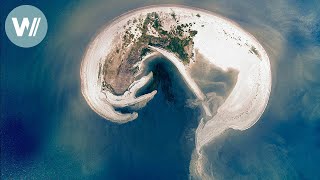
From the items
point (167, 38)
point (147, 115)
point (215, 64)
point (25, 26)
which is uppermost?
point (167, 38)

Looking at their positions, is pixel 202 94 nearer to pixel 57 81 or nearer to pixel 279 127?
pixel 279 127

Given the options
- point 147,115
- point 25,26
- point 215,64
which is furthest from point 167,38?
point 25,26

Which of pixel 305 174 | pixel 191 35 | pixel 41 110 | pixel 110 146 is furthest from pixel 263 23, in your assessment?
pixel 41 110

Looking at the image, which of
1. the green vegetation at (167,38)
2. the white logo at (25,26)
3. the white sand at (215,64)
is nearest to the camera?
the white logo at (25,26)

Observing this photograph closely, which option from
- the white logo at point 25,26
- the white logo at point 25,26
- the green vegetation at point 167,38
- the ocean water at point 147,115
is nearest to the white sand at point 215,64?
the green vegetation at point 167,38

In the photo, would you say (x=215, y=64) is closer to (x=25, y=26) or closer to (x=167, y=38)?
(x=167, y=38)

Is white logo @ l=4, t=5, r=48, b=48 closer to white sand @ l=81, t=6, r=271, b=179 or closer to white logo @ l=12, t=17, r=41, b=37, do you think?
white logo @ l=12, t=17, r=41, b=37

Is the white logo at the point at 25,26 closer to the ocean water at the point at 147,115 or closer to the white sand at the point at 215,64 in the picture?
the ocean water at the point at 147,115
